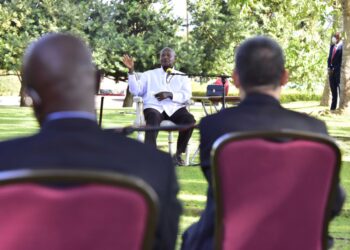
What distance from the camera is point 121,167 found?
1.99m

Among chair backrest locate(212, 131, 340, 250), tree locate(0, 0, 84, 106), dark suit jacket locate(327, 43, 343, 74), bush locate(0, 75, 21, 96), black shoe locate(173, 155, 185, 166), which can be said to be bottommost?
bush locate(0, 75, 21, 96)

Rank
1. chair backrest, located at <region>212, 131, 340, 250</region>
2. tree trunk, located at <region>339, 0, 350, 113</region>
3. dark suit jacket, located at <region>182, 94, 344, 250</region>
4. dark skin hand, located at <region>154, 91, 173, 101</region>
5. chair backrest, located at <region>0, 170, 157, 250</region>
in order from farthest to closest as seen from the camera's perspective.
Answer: tree trunk, located at <region>339, 0, 350, 113</region> < dark skin hand, located at <region>154, 91, 173, 101</region> < dark suit jacket, located at <region>182, 94, 344, 250</region> < chair backrest, located at <region>212, 131, 340, 250</region> < chair backrest, located at <region>0, 170, 157, 250</region>

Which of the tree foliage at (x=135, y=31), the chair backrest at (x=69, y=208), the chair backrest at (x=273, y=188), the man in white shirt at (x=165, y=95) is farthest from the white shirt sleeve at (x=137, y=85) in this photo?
the tree foliage at (x=135, y=31)

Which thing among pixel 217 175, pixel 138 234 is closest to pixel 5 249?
pixel 138 234

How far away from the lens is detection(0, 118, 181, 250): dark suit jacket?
6.31 feet

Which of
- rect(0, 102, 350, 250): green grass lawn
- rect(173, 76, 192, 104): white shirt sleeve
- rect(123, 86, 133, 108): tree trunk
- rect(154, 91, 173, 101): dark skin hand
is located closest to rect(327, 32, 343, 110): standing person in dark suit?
rect(0, 102, 350, 250): green grass lawn

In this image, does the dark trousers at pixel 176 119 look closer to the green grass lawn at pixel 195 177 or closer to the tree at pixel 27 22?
the green grass lawn at pixel 195 177

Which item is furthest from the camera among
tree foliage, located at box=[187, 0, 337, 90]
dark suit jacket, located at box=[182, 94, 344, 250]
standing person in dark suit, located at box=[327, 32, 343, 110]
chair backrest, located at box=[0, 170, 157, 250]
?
tree foliage, located at box=[187, 0, 337, 90]

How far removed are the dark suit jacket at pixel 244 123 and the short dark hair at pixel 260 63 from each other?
0.23ft

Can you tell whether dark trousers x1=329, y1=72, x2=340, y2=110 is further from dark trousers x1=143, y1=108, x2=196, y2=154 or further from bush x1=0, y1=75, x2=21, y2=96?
bush x1=0, y1=75, x2=21, y2=96

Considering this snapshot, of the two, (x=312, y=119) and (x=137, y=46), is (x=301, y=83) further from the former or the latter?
(x=312, y=119)

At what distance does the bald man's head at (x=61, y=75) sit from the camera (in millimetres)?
1986

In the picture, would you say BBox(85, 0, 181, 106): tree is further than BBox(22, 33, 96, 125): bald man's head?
Yes

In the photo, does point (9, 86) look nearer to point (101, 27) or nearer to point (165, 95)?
point (101, 27)
